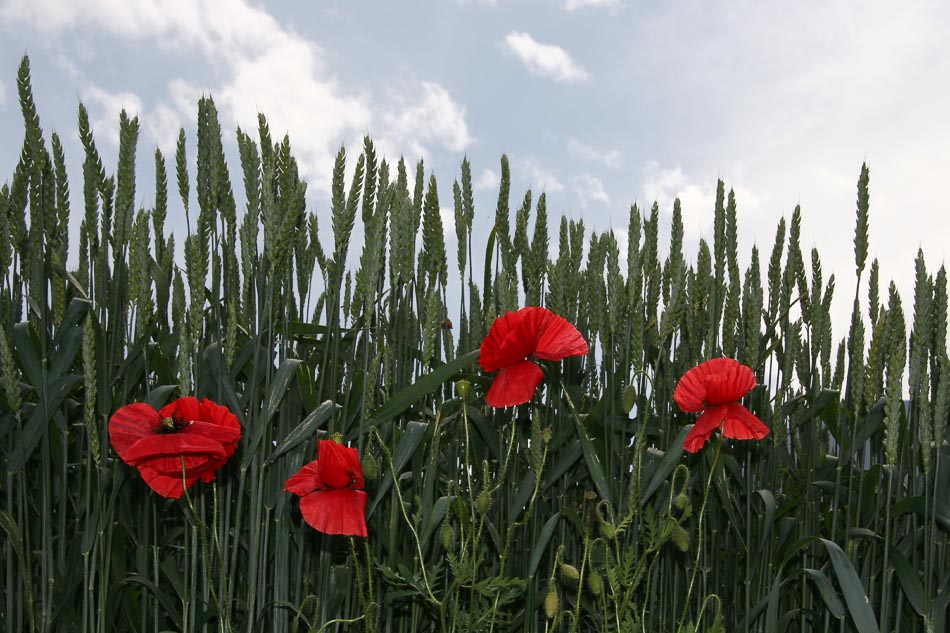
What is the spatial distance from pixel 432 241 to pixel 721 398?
0.71m

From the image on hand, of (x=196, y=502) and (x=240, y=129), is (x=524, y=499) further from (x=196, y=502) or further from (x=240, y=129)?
(x=240, y=129)

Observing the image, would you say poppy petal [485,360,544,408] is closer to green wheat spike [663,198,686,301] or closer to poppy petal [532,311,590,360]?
poppy petal [532,311,590,360]

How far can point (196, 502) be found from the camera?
1598 millimetres

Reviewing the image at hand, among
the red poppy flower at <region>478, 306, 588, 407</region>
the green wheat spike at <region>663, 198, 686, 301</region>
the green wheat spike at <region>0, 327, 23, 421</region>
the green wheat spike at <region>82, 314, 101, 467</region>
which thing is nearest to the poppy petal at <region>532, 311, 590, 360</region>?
the red poppy flower at <region>478, 306, 588, 407</region>

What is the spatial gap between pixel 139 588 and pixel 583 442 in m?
1.00

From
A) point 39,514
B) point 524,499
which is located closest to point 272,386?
point 524,499

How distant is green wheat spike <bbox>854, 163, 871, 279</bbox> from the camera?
1.82m

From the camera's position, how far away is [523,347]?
151 cm

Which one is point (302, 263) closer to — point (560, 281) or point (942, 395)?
point (560, 281)

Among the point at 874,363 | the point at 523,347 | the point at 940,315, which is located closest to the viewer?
the point at 523,347

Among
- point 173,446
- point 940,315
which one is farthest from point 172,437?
point 940,315

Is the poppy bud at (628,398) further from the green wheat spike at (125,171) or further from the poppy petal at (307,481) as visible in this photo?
the green wheat spike at (125,171)

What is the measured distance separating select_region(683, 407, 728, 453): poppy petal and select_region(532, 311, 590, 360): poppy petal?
298 millimetres

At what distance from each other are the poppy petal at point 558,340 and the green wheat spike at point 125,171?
839mm
